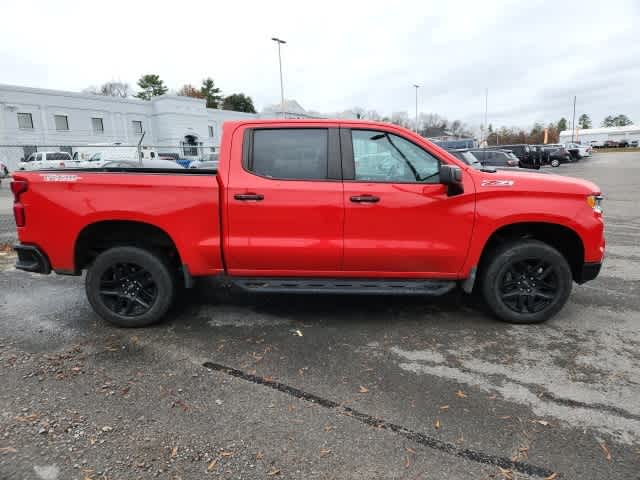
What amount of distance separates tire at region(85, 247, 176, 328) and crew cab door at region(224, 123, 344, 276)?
2.33 feet

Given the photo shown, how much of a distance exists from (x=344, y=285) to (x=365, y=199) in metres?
0.85

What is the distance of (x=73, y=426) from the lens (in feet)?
9.24

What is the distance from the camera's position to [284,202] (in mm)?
4023

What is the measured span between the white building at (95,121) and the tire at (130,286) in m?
27.2

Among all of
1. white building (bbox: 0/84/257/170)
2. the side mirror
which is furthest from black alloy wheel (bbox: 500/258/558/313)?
white building (bbox: 0/84/257/170)

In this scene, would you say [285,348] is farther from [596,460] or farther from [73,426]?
[596,460]

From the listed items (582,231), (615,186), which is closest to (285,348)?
(582,231)

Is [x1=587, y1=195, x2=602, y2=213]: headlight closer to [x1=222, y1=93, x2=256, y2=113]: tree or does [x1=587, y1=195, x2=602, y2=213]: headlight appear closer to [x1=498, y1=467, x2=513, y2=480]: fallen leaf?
[x1=498, y1=467, x2=513, y2=480]: fallen leaf

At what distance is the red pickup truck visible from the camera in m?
4.04

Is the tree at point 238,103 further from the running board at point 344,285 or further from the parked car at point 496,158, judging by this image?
the running board at point 344,285

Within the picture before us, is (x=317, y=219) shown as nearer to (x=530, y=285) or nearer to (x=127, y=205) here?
(x=127, y=205)

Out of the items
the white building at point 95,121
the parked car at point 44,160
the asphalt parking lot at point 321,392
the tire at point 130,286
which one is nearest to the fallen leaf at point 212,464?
the asphalt parking lot at point 321,392

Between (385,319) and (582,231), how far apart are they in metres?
2.02

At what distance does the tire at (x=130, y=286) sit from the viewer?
167 inches
